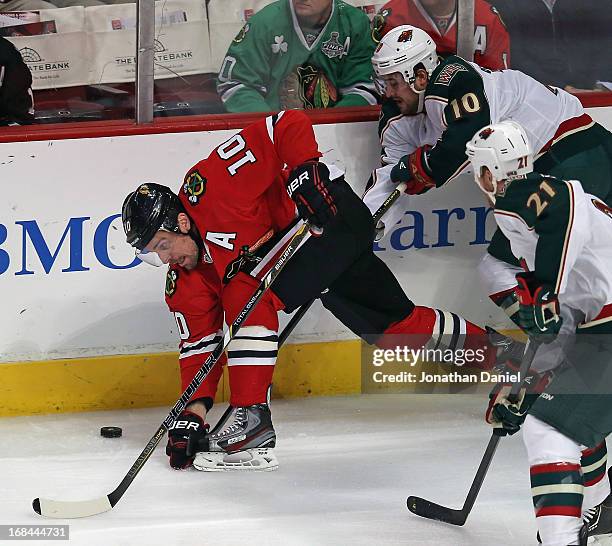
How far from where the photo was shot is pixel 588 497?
3002 mm

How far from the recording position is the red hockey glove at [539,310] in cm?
276

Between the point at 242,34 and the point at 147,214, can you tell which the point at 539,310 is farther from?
the point at 242,34

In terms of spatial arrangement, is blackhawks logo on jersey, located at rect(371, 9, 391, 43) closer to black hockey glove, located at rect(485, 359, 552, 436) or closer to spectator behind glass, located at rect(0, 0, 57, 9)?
spectator behind glass, located at rect(0, 0, 57, 9)

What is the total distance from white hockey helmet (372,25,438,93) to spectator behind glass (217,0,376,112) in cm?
19

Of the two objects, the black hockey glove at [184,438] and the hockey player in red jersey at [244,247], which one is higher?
the hockey player in red jersey at [244,247]

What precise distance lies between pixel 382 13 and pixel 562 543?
2023 millimetres

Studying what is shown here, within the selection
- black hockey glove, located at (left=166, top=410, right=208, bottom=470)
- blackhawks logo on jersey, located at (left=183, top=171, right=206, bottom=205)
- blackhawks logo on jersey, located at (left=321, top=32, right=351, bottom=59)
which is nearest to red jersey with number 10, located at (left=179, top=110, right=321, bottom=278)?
blackhawks logo on jersey, located at (left=183, top=171, right=206, bottom=205)

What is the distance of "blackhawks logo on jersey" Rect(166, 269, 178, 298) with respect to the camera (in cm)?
367

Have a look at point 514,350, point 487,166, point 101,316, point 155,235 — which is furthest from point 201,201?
point 514,350

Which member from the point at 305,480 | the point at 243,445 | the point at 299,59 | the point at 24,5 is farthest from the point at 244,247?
the point at 24,5

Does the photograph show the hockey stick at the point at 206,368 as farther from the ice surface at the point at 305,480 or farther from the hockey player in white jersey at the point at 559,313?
the hockey player in white jersey at the point at 559,313

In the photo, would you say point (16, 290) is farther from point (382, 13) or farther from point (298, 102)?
point (382, 13)

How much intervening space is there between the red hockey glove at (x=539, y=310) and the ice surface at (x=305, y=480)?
Answer: 63 cm

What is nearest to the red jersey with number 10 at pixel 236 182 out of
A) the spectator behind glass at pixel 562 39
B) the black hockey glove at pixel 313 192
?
the black hockey glove at pixel 313 192
